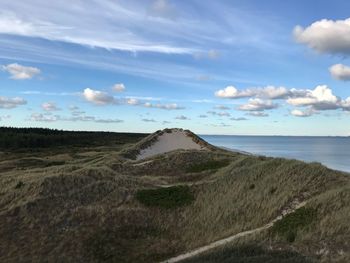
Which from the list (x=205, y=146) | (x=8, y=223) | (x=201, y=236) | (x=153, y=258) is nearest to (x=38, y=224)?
(x=8, y=223)

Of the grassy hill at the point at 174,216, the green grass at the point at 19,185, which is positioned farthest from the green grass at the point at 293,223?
the green grass at the point at 19,185

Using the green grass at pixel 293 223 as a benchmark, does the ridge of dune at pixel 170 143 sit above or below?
above

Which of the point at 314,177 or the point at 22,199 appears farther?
the point at 22,199

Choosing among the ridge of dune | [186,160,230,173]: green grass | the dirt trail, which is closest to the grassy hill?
the dirt trail

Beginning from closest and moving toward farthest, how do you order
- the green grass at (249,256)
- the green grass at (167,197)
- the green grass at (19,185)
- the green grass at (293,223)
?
the green grass at (249,256), the green grass at (293,223), the green grass at (167,197), the green grass at (19,185)

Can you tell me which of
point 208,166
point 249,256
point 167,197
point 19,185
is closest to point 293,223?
point 249,256

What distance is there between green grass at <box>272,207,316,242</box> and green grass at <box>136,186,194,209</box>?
300 inches

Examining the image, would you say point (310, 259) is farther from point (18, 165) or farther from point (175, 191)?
point (18, 165)

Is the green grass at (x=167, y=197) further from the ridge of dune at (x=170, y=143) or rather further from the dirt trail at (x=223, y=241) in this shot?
the ridge of dune at (x=170, y=143)

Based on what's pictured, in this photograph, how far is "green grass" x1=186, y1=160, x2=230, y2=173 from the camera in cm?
4034

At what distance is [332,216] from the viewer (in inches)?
800

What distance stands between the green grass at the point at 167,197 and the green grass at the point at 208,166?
34.8 ft

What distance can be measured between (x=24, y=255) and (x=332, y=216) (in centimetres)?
1466

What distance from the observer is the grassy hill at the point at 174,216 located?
64.5 ft
